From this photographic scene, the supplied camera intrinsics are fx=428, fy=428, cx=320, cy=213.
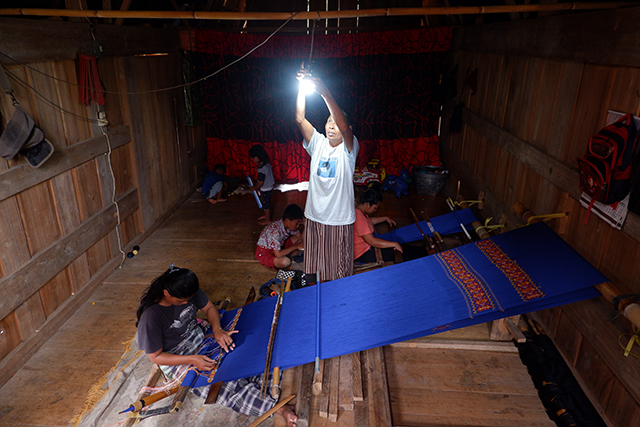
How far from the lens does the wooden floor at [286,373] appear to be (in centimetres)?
219

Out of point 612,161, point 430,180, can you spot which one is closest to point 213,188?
point 430,180

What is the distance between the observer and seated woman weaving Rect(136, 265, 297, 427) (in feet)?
6.73

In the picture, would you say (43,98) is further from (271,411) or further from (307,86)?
(271,411)

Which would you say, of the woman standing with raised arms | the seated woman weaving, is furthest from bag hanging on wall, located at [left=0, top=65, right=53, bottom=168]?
the woman standing with raised arms

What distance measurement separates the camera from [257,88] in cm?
574

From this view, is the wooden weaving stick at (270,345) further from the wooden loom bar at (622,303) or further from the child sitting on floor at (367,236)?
the wooden loom bar at (622,303)

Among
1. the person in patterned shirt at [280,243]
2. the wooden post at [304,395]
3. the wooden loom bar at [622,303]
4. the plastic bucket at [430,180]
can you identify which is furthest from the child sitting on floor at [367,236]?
the plastic bucket at [430,180]

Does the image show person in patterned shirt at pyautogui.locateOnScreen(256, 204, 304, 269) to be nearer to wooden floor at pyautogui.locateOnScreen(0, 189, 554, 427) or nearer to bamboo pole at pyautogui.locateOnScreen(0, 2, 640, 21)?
wooden floor at pyautogui.locateOnScreen(0, 189, 554, 427)

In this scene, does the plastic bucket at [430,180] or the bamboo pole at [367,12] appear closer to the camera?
the bamboo pole at [367,12]

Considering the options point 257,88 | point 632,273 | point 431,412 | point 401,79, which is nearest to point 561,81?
point 632,273

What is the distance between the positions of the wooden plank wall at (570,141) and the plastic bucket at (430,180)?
4.18 feet

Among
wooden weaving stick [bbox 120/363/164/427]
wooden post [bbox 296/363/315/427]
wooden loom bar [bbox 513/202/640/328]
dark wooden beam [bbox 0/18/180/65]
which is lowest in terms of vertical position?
wooden post [bbox 296/363/315/427]

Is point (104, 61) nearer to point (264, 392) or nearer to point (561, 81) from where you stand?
point (264, 392)

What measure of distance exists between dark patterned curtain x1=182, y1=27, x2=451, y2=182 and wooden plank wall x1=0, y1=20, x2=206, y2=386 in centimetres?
122
